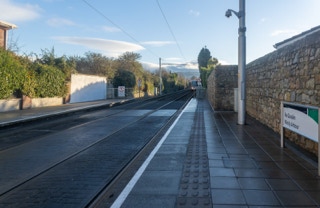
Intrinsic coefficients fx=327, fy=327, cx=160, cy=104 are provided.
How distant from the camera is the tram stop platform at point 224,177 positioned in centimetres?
434

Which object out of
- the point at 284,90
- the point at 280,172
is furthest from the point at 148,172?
the point at 284,90

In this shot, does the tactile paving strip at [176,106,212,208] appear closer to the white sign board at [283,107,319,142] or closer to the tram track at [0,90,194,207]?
the tram track at [0,90,194,207]

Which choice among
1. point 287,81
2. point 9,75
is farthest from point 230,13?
point 9,75

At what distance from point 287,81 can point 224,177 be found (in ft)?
13.7

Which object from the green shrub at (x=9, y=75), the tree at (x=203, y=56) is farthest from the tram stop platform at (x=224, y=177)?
the tree at (x=203, y=56)

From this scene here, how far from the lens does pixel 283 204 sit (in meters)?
4.16

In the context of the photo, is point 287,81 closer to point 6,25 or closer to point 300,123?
point 300,123

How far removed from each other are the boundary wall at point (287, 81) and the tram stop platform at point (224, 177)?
39.3 inches

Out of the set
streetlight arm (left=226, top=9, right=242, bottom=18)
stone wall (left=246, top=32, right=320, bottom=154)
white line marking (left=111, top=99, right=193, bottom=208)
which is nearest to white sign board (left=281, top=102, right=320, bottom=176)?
stone wall (left=246, top=32, right=320, bottom=154)

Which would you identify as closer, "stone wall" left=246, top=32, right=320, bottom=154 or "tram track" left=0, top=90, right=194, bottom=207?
"tram track" left=0, top=90, right=194, bottom=207

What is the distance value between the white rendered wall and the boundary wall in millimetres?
21268

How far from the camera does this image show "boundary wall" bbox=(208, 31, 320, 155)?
6.62 metres

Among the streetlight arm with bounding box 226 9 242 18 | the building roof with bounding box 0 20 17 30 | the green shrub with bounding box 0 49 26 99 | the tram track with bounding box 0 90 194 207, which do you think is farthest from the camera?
the building roof with bounding box 0 20 17 30

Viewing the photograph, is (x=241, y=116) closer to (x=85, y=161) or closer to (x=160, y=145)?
(x=160, y=145)
